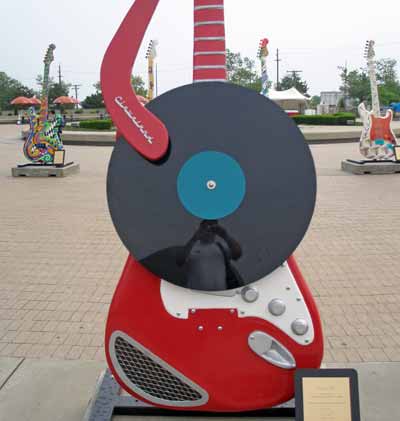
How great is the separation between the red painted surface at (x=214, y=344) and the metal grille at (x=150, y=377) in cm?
6

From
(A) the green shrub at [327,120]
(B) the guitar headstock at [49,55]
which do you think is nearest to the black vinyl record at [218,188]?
(B) the guitar headstock at [49,55]

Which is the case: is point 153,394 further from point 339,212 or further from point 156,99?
point 339,212

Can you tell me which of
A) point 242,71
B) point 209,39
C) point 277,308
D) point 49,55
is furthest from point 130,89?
point 242,71

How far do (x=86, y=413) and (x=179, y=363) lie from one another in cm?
61

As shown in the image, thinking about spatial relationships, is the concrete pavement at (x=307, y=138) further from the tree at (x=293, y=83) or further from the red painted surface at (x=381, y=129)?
the tree at (x=293, y=83)

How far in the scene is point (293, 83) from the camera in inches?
3014

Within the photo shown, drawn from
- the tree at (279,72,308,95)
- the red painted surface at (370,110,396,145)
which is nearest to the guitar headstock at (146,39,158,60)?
the red painted surface at (370,110,396,145)

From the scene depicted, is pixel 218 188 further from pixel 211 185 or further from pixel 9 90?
pixel 9 90

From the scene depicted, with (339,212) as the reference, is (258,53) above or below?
above

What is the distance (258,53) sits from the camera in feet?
62.6

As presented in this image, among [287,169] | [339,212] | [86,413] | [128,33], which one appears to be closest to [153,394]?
[86,413]

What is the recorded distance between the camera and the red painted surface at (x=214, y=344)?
2262 mm

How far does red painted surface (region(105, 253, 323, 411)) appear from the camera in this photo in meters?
2.26

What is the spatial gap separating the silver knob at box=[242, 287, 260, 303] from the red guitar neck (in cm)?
87
